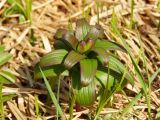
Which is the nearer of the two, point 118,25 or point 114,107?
point 114,107

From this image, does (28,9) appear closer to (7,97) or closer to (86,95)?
(7,97)

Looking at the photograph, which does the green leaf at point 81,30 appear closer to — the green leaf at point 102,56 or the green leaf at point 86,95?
the green leaf at point 102,56

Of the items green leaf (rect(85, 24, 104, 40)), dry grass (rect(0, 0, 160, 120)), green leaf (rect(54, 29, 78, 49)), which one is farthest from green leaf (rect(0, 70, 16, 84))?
green leaf (rect(85, 24, 104, 40))

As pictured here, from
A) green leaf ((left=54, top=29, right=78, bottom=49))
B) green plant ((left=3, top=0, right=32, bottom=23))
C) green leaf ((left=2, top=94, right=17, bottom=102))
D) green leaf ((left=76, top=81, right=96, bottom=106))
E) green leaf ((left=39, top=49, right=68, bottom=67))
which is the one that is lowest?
green leaf ((left=2, top=94, right=17, bottom=102))

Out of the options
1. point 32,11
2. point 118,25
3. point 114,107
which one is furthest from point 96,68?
point 32,11

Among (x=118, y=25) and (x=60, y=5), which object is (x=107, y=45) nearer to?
(x=118, y=25)

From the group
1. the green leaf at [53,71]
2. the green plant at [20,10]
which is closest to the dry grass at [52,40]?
the green plant at [20,10]

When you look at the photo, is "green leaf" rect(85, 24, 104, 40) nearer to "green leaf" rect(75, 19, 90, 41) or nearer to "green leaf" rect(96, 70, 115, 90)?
"green leaf" rect(75, 19, 90, 41)

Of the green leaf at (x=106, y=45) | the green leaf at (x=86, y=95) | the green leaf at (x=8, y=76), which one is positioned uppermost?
the green leaf at (x=106, y=45)
